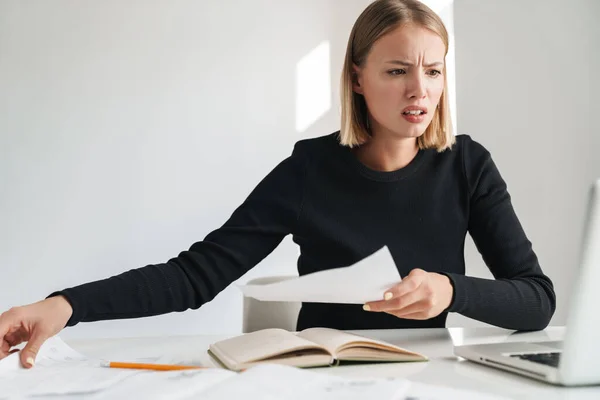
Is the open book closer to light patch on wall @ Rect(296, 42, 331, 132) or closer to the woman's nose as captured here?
the woman's nose

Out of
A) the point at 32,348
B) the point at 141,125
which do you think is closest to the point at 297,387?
the point at 32,348

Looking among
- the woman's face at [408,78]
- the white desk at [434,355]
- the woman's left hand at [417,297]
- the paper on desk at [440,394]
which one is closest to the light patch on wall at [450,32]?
the woman's face at [408,78]

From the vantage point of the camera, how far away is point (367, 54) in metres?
1.51

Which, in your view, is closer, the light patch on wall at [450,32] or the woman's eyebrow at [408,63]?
the woman's eyebrow at [408,63]

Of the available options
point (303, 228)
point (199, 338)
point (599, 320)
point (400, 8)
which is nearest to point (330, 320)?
point (303, 228)

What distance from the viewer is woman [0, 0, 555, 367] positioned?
138 cm

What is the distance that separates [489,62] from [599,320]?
84.4 inches

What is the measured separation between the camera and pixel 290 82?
3.08m

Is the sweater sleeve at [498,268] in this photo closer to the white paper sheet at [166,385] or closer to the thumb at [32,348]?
the white paper sheet at [166,385]

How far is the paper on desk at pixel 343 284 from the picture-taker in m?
0.90

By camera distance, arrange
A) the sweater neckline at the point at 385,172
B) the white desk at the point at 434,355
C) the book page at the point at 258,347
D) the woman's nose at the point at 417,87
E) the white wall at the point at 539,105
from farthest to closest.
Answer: the white wall at the point at 539,105 → the sweater neckline at the point at 385,172 → the woman's nose at the point at 417,87 → the book page at the point at 258,347 → the white desk at the point at 434,355

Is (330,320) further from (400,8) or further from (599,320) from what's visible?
(599,320)

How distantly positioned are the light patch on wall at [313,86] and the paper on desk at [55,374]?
7.09 feet

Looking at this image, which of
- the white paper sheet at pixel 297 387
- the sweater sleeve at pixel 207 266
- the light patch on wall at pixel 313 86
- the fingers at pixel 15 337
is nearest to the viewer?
the white paper sheet at pixel 297 387
